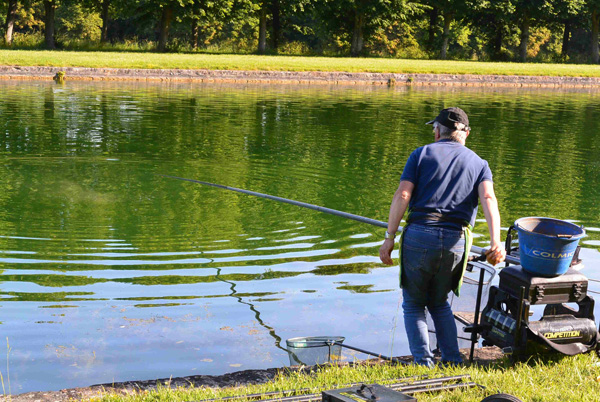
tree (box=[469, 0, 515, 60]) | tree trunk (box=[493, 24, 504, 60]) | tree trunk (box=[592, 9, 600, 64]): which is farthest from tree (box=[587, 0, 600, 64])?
tree trunk (box=[493, 24, 504, 60])

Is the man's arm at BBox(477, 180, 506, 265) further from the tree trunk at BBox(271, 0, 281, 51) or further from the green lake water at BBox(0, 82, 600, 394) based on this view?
the tree trunk at BBox(271, 0, 281, 51)

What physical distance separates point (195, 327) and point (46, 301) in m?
1.44

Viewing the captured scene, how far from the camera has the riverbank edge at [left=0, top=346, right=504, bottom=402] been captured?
4.12 meters

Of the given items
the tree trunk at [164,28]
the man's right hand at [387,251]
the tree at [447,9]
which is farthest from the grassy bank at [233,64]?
the man's right hand at [387,251]

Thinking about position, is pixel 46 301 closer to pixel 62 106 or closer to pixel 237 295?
pixel 237 295

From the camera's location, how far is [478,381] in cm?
432

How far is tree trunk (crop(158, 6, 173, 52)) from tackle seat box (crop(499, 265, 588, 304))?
143ft

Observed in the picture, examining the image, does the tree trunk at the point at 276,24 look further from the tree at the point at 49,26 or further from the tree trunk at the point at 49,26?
the tree trunk at the point at 49,26

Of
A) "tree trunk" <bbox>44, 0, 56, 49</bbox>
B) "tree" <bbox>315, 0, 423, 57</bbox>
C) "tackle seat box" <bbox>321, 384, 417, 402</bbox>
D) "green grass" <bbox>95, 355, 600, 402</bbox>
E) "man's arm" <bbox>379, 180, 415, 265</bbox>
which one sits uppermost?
"tree" <bbox>315, 0, 423, 57</bbox>

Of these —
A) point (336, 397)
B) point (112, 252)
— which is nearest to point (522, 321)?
point (336, 397)

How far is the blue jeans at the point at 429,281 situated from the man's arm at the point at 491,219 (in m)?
0.17

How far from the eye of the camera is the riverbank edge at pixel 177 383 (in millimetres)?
4117

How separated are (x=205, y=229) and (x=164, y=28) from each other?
39.7 metres

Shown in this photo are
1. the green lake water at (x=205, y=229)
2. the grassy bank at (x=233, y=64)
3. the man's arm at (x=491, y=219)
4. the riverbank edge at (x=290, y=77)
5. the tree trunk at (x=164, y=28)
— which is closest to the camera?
the man's arm at (x=491, y=219)
